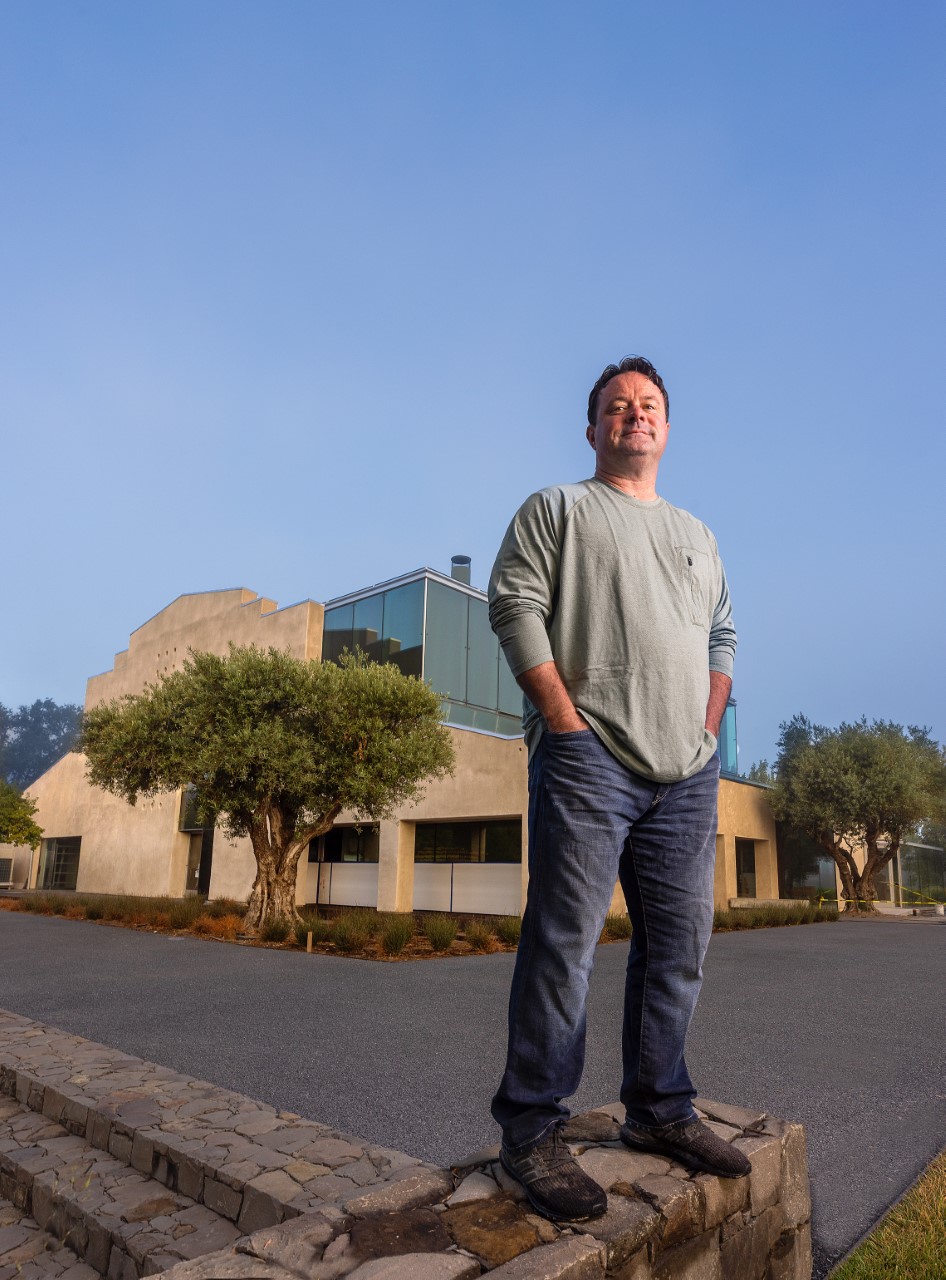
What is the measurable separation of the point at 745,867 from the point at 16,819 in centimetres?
2754

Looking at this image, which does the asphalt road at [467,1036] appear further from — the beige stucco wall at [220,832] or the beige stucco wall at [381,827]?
the beige stucco wall at [220,832]

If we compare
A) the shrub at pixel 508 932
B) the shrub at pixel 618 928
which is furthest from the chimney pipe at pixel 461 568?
the shrub at pixel 508 932

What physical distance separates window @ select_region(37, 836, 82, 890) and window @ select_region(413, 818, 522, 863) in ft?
65.6

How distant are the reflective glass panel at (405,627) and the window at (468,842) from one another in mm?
4256

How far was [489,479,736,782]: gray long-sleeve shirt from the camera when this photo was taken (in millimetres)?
2367

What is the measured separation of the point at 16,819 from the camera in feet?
108

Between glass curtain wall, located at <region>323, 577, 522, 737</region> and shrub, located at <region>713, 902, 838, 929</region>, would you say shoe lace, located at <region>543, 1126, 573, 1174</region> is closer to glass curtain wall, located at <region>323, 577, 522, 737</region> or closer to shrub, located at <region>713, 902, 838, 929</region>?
shrub, located at <region>713, 902, 838, 929</region>

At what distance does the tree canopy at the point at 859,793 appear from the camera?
84.0 feet

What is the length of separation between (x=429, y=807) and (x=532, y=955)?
1860 centimetres

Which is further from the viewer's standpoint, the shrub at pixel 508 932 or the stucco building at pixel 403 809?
the stucco building at pixel 403 809

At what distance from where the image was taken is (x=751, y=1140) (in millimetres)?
2545

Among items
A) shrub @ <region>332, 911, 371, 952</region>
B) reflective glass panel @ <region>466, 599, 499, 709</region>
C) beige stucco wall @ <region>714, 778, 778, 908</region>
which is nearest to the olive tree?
shrub @ <region>332, 911, 371, 952</region>

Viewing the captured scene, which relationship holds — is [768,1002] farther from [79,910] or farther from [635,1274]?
[79,910]

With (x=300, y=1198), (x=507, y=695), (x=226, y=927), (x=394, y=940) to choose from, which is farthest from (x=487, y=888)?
(x=300, y=1198)
